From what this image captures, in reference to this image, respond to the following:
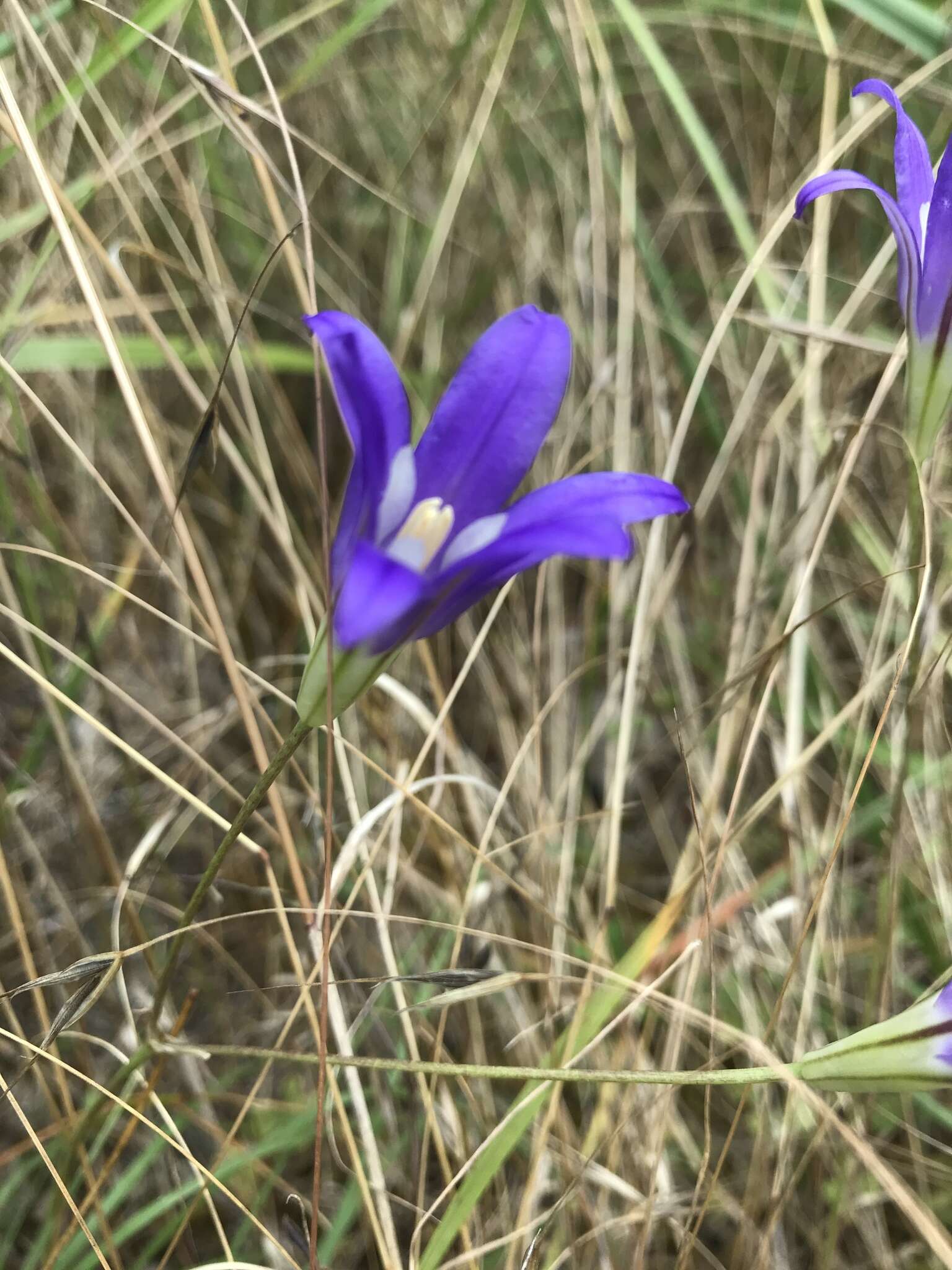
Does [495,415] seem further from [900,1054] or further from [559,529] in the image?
[900,1054]

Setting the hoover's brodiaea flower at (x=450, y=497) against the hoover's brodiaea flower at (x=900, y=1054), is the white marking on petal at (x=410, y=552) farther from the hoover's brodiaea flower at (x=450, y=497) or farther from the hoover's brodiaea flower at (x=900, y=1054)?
the hoover's brodiaea flower at (x=900, y=1054)

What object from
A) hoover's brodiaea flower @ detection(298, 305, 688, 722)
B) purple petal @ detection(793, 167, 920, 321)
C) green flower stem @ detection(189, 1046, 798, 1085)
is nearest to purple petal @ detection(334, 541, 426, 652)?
hoover's brodiaea flower @ detection(298, 305, 688, 722)

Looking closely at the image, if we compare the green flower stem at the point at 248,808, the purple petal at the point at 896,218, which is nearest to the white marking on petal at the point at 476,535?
the green flower stem at the point at 248,808

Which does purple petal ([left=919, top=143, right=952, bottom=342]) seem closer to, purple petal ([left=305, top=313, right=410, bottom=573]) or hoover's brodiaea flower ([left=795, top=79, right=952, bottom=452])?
hoover's brodiaea flower ([left=795, top=79, right=952, bottom=452])

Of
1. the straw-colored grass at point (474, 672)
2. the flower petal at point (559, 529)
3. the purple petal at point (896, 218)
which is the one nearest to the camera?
the flower petal at point (559, 529)

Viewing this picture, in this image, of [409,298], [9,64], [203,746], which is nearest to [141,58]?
[9,64]
